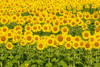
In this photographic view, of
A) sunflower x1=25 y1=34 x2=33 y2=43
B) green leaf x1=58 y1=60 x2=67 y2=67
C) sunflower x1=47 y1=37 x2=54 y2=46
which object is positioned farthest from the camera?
sunflower x1=25 y1=34 x2=33 y2=43

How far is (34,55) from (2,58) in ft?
3.09

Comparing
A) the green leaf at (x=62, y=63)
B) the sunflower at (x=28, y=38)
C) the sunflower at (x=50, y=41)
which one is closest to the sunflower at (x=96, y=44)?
the green leaf at (x=62, y=63)

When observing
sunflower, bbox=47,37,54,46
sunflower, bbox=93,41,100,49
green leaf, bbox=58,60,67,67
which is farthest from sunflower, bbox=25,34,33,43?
sunflower, bbox=93,41,100,49

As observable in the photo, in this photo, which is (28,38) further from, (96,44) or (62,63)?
(96,44)

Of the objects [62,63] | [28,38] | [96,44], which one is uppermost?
[28,38]

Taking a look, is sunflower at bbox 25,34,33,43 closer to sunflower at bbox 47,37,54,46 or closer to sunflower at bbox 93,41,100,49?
sunflower at bbox 47,37,54,46

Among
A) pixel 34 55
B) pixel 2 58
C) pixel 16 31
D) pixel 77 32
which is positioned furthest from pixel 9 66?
pixel 77 32

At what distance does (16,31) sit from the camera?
650 centimetres

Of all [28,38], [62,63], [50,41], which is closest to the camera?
[62,63]

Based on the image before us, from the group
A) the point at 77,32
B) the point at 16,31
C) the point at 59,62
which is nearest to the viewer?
the point at 59,62

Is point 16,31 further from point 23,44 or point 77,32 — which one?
point 77,32

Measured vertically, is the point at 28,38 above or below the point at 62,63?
above

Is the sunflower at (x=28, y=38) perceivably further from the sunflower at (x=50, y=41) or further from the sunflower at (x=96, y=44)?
the sunflower at (x=96, y=44)

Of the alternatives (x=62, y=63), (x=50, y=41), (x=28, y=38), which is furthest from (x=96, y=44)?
(x=28, y=38)
